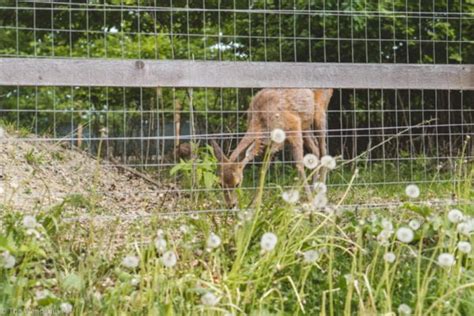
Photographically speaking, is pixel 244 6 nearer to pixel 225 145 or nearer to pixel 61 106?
pixel 225 145

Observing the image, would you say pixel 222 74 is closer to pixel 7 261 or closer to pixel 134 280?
pixel 134 280

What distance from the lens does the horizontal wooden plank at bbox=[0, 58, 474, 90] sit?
5398mm

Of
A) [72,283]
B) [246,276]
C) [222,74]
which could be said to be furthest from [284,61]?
[72,283]

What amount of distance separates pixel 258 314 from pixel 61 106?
18028 mm

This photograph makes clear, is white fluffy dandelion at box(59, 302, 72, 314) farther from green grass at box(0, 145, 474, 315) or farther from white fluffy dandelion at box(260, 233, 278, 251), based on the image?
white fluffy dandelion at box(260, 233, 278, 251)

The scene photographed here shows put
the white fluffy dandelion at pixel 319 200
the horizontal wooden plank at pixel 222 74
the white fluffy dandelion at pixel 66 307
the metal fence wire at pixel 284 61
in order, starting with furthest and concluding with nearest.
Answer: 1. the metal fence wire at pixel 284 61
2. the horizontal wooden plank at pixel 222 74
3. the white fluffy dandelion at pixel 319 200
4. the white fluffy dandelion at pixel 66 307

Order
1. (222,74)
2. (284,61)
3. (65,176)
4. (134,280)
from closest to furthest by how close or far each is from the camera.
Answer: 1. (134,280)
2. (222,74)
3. (65,176)
4. (284,61)

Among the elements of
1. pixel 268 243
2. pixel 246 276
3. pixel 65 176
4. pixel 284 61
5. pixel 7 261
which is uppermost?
pixel 284 61

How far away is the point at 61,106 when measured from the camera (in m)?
20.6

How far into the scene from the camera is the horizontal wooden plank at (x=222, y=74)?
213 inches

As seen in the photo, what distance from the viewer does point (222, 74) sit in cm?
584

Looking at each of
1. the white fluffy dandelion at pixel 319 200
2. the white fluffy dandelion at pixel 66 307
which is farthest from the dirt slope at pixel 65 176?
the white fluffy dandelion at pixel 66 307

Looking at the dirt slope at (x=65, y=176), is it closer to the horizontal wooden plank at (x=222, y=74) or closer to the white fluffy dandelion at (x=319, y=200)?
the horizontal wooden plank at (x=222, y=74)

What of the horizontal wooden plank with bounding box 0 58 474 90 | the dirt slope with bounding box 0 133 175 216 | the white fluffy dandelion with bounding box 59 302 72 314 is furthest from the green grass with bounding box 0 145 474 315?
the dirt slope with bounding box 0 133 175 216
